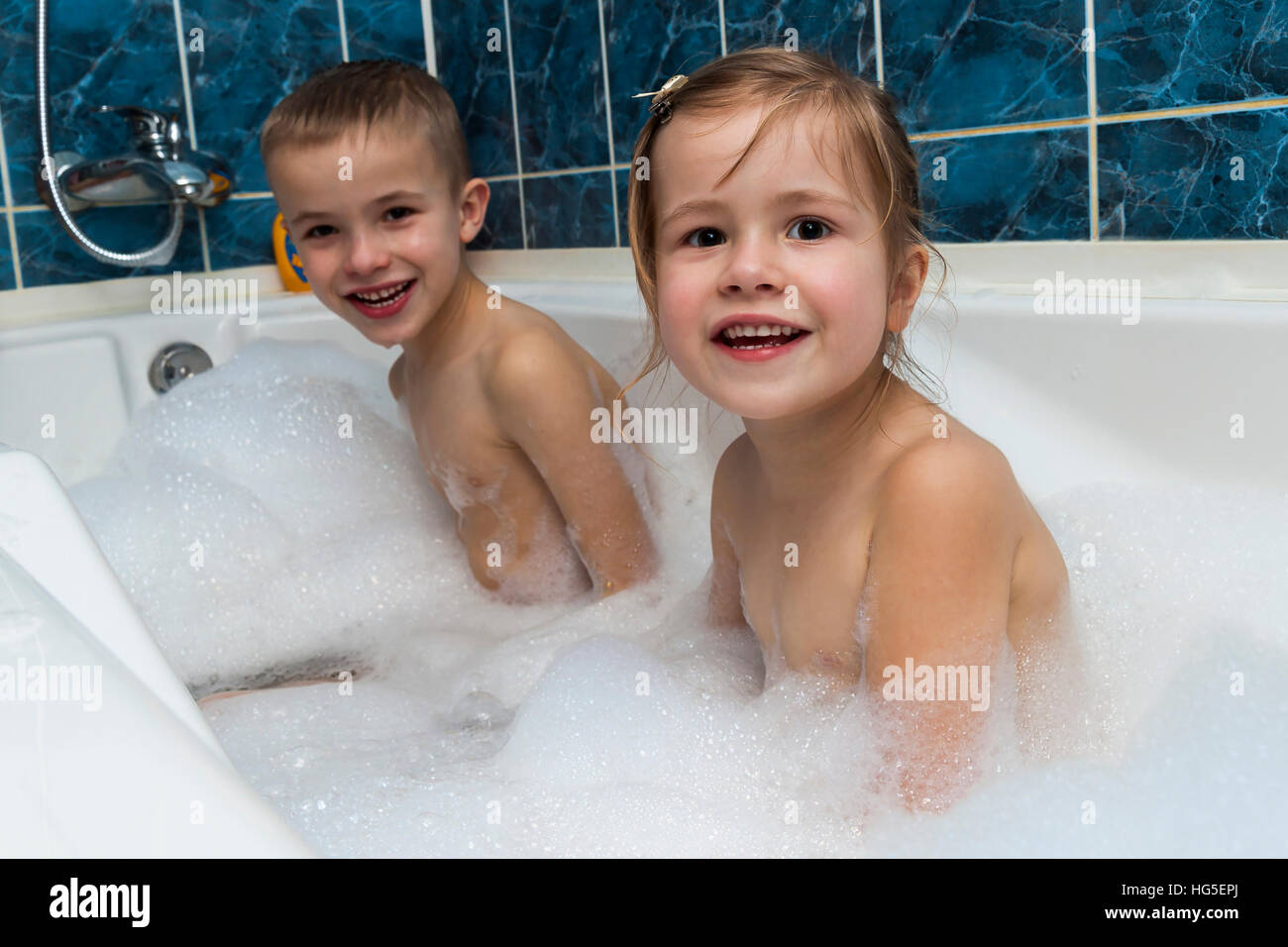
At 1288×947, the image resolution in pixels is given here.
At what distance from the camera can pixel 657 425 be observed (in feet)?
4.51

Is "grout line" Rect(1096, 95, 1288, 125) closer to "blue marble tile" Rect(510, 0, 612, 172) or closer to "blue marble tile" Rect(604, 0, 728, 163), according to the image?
"blue marble tile" Rect(604, 0, 728, 163)

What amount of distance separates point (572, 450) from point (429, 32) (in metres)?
1.25

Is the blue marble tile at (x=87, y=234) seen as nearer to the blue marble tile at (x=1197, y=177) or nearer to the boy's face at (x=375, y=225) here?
the boy's face at (x=375, y=225)

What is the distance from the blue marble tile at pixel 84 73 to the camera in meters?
1.75

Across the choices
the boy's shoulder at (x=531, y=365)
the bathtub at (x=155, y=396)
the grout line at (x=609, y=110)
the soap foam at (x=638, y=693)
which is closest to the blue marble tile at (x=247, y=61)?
the bathtub at (x=155, y=396)

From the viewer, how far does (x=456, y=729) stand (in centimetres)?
104

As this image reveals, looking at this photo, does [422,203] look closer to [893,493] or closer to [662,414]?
[662,414]

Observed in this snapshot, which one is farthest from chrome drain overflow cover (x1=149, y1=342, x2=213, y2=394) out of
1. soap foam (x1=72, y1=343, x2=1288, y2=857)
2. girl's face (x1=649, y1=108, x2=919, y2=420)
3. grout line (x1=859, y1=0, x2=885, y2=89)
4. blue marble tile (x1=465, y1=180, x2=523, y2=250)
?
girl's face (x1=649, y1=108, x2=919, y2=420)

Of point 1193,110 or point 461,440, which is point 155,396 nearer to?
point 461,440

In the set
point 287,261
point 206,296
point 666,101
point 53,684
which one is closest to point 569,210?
point 287,261

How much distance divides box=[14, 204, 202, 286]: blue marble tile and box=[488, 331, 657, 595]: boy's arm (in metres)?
0.95

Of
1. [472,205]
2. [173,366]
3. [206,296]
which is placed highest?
[472,205]
